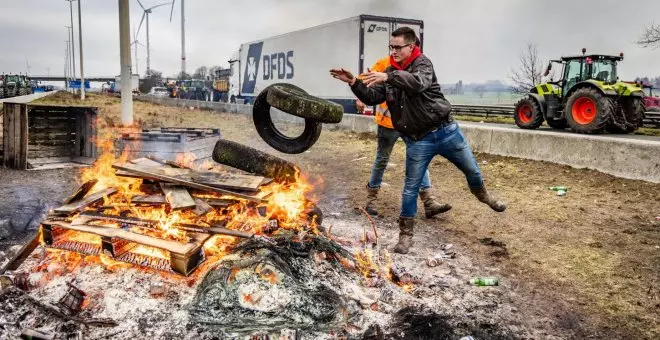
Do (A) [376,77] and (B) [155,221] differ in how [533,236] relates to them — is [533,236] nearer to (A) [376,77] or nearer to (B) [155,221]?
(A) [376,77]

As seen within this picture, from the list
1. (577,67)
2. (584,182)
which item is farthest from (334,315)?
(577,67)

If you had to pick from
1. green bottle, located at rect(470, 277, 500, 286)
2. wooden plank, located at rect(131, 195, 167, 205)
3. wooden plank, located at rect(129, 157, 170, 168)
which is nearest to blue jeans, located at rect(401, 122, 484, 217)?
green bottle, located at rect(470, 277, 500, 286)

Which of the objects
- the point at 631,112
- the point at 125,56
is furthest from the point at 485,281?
the point at 125,56

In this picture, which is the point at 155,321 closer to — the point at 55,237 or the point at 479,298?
the point at 55,237

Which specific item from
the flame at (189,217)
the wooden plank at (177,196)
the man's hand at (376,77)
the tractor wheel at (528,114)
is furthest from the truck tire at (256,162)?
the tractor wheel at (528,114)

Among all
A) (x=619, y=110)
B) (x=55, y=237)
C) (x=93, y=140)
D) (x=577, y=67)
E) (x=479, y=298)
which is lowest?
(x=479, y=298)

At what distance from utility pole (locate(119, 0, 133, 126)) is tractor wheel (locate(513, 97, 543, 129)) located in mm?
11202

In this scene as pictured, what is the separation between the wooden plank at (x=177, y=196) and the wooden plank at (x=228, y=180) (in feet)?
0.85

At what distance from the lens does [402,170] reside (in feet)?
32.0

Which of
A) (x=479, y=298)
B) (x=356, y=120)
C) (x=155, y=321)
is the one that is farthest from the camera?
(x=356, y=120)

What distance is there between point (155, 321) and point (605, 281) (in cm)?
401

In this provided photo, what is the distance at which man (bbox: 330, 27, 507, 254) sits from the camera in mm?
4691

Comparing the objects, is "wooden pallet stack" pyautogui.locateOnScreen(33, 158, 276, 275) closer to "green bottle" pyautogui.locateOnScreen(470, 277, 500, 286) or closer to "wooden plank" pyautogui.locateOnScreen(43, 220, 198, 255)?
"wooden plank" pyautogui.locateOnScreen(43, 220, 198, 255)

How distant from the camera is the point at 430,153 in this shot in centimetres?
491
